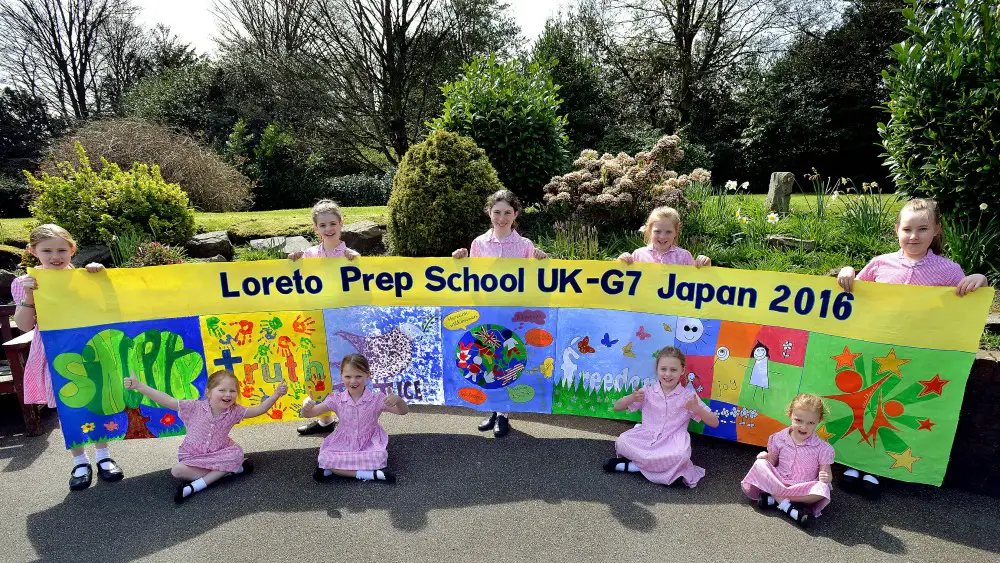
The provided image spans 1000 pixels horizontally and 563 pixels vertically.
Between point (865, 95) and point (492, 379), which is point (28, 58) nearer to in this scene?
point (492, 379)

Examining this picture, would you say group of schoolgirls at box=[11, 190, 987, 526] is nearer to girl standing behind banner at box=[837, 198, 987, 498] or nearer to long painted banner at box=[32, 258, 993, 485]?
girl standing behind banner at box=[837, 198, 987, 498]

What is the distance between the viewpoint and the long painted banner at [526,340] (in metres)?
3.30

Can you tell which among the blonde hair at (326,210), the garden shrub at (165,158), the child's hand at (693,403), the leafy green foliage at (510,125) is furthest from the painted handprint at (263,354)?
the garden shrub at (165,158)

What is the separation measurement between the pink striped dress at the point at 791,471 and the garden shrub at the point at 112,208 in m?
7.06

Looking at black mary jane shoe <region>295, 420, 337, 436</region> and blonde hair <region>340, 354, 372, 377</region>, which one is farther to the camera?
black mary jane shoe <region>295, 420, 337, 436</region>

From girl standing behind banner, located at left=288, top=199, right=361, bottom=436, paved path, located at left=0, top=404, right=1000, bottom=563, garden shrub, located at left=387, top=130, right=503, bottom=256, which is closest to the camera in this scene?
paved path, located at left=0, top=404, right=1000, bottom=563

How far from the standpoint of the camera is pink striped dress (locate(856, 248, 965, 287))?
3.23m

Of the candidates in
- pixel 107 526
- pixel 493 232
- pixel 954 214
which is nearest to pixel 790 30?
pixel 954 214

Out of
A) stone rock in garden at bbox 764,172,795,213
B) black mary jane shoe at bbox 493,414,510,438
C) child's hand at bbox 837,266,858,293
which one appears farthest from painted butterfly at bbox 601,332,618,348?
stone rock in garden at bbox 764,172,795,213

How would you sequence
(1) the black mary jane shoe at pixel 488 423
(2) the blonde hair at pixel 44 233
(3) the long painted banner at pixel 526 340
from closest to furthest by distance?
(3) the long painted banner at pixel 526 340
(2) the blonde hair at pixel 44 233
(1) the black mary jane shoe at pixel 488 423

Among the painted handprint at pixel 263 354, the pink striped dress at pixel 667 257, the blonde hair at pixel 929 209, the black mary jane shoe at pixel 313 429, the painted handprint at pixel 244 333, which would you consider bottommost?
the black mary jane shoe at pixel 313 429

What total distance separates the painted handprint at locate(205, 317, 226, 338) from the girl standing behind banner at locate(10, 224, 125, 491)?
72cm

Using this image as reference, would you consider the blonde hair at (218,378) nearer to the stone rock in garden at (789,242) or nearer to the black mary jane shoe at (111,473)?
the black mary jane shoe at (111,473)

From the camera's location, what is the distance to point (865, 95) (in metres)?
17.5
